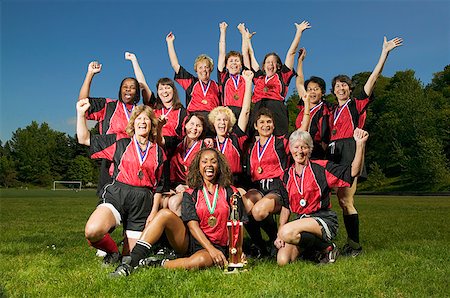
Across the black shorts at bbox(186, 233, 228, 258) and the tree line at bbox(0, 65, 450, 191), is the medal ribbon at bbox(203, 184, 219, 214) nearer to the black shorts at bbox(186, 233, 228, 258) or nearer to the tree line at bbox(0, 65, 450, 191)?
the black shorts at bbox(186, 233, 228, 258)

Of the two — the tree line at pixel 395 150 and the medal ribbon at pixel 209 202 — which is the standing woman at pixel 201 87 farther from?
the tree line at pixel 395 150

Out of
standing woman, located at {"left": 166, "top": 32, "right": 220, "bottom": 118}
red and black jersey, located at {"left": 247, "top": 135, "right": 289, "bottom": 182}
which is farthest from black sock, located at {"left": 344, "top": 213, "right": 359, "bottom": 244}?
standing woman, located at {"left": 166, "top": 32, "right": 220, "bottom": 118}

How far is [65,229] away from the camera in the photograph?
Answer: 11141mm

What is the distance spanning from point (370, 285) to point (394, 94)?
5333 centimetres

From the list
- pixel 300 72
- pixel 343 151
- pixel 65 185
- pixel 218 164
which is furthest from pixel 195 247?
pixel 65 185

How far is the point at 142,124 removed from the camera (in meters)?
5.68

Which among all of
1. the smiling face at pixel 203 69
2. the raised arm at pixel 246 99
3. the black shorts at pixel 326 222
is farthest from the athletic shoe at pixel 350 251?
the smiling face at pixel 203 69

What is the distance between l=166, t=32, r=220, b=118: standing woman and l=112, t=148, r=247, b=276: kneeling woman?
6.70 ft

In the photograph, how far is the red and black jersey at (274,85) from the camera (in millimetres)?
7668

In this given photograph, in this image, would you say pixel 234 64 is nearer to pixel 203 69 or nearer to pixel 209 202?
pixel 203 69

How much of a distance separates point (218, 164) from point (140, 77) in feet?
8.55

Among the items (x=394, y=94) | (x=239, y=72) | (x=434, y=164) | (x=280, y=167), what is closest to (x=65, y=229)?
(x=239, y=72)

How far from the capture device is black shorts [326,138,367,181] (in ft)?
22.2

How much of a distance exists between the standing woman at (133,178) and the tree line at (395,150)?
1213 inches
